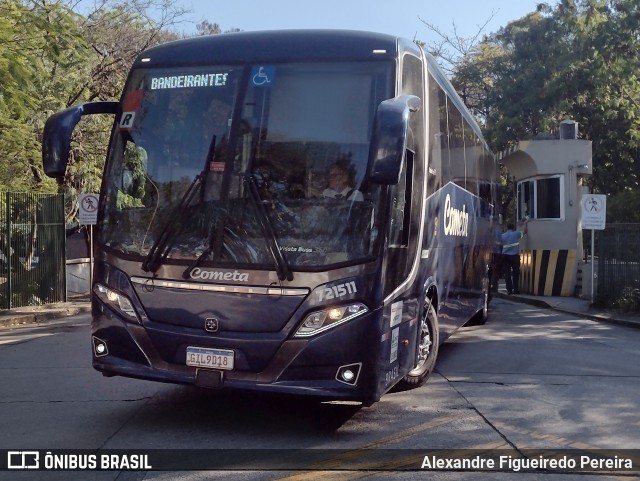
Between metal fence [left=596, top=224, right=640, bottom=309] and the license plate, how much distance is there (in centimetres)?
1239

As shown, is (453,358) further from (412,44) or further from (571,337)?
(412,44)

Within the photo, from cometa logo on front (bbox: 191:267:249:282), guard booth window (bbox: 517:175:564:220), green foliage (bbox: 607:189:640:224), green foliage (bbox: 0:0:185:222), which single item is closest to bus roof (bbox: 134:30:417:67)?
cometa logo on front (bbox: 191:267:249:282)

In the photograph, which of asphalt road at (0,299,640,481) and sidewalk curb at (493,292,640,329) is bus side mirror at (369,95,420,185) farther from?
sidewalk curb at (493,292,640,329)

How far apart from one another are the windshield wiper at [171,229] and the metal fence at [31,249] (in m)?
12.5

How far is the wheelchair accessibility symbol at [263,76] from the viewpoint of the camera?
663 centimetres

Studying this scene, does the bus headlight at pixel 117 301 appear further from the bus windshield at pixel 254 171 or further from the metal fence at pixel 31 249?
the metal fence at pixel 31 249

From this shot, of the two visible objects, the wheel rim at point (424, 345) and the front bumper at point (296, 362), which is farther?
the wheel rim at point (424, 345)

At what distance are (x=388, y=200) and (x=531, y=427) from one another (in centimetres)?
239

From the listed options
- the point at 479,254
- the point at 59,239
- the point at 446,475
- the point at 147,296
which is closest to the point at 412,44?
the point at 147,296

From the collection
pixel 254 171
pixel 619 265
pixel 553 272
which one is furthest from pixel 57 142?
pixel 553 272

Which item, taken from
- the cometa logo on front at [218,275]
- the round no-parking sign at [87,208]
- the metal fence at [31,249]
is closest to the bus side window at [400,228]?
the cometa logo on front at [218,275]

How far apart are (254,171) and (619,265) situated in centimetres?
1247

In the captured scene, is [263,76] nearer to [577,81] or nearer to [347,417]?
[347,417]

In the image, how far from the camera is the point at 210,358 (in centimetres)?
626
